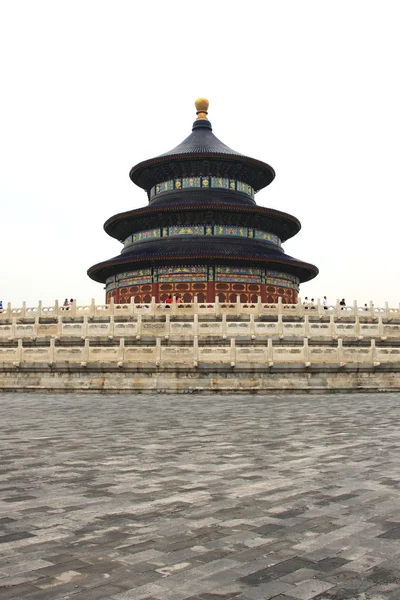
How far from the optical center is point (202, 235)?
44656 mm

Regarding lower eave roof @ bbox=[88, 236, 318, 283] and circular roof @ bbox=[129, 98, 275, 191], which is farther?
circular roof @ bbox=[129, 98, 275, 191]

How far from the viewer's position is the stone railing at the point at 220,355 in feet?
68.1

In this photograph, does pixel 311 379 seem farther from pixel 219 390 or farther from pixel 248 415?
pixel 248 415

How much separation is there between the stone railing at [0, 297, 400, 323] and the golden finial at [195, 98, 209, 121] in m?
25.9

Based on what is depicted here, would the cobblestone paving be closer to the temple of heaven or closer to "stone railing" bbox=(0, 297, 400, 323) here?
"stone railing" bbox=(0, 297, 400, 323)

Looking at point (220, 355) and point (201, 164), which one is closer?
point (220, 355)

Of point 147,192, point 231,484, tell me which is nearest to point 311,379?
point 231,484

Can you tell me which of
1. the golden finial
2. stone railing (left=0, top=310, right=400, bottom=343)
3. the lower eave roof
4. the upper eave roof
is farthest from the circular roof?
stone railing (left=0, top=310, right=400, bottom=343)

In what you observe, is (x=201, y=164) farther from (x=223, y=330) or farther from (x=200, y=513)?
(x=200, y=513)

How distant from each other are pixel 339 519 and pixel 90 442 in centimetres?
540

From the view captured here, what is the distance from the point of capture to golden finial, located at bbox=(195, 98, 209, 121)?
52469mm

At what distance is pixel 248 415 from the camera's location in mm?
13734

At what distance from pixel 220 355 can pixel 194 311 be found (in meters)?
7.97

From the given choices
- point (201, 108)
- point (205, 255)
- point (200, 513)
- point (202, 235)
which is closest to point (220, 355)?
point (200, 513)
